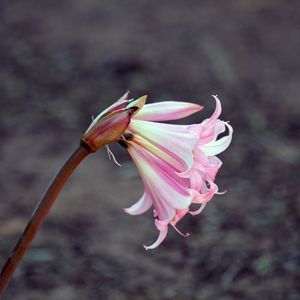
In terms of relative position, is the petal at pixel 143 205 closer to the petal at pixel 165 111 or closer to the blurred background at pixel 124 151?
the petal at pixel 165 111

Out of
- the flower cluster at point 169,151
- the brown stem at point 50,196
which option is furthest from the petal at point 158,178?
the brown stem at point 50,196

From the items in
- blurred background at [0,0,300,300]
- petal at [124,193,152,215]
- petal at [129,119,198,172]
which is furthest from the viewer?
blurred background at [0,0,300,300]

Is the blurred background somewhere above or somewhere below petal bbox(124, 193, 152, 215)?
above

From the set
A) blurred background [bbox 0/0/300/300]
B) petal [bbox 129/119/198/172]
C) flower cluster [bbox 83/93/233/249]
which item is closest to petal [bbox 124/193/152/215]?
flower cluster [bbox 83/93/233/249]

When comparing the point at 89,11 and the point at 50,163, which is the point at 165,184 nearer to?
the point at 50,163

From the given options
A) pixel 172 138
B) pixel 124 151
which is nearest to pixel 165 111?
pixel 172 138

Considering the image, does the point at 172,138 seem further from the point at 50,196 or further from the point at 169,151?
the point at 50,196

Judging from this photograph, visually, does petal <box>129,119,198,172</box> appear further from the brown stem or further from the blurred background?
the blurred background
